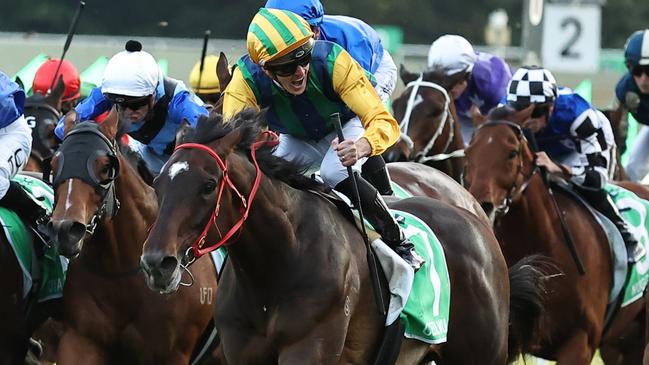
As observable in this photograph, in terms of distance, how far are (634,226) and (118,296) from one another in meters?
3.35

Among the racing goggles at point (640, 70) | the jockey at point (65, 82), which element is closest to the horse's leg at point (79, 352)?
the jockey at point (65, 82)

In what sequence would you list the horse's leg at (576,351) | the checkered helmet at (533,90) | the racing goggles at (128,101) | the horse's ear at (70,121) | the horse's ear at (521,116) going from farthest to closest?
1. the checkered helmet at (533,90)
2. the horse's ear at (521,116)
3. the horse's leg at (576,351)
4. the racing goggles at (128,101)
5. the horse's ear at (70,121)

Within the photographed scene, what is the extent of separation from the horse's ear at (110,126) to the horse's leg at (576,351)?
2807 mm

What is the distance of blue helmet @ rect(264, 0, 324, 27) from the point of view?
6.82m

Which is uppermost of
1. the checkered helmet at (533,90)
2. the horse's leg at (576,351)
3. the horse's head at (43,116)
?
the checkered helmet at (533,90)

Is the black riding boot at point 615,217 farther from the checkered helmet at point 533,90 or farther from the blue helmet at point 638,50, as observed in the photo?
the blue helmet at point 638,50

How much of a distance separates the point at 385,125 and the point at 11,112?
6.87 ft

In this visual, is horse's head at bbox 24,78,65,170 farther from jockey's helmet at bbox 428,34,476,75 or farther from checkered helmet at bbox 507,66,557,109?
checkered helmet at bbox 507,66,557,109

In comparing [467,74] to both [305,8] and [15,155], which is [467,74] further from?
[15,155]

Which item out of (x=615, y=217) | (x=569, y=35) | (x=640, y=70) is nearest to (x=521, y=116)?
(x=615, y=217)

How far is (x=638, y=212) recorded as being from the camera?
28.9 ft

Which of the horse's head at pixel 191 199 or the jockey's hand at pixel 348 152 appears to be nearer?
the horse's head at pixel 191 199

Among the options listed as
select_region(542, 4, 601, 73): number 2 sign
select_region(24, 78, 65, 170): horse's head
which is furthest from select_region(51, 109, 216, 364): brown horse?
select_region(542, 4, 601, 73): number 2 sign

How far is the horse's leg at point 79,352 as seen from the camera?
6.54 m
